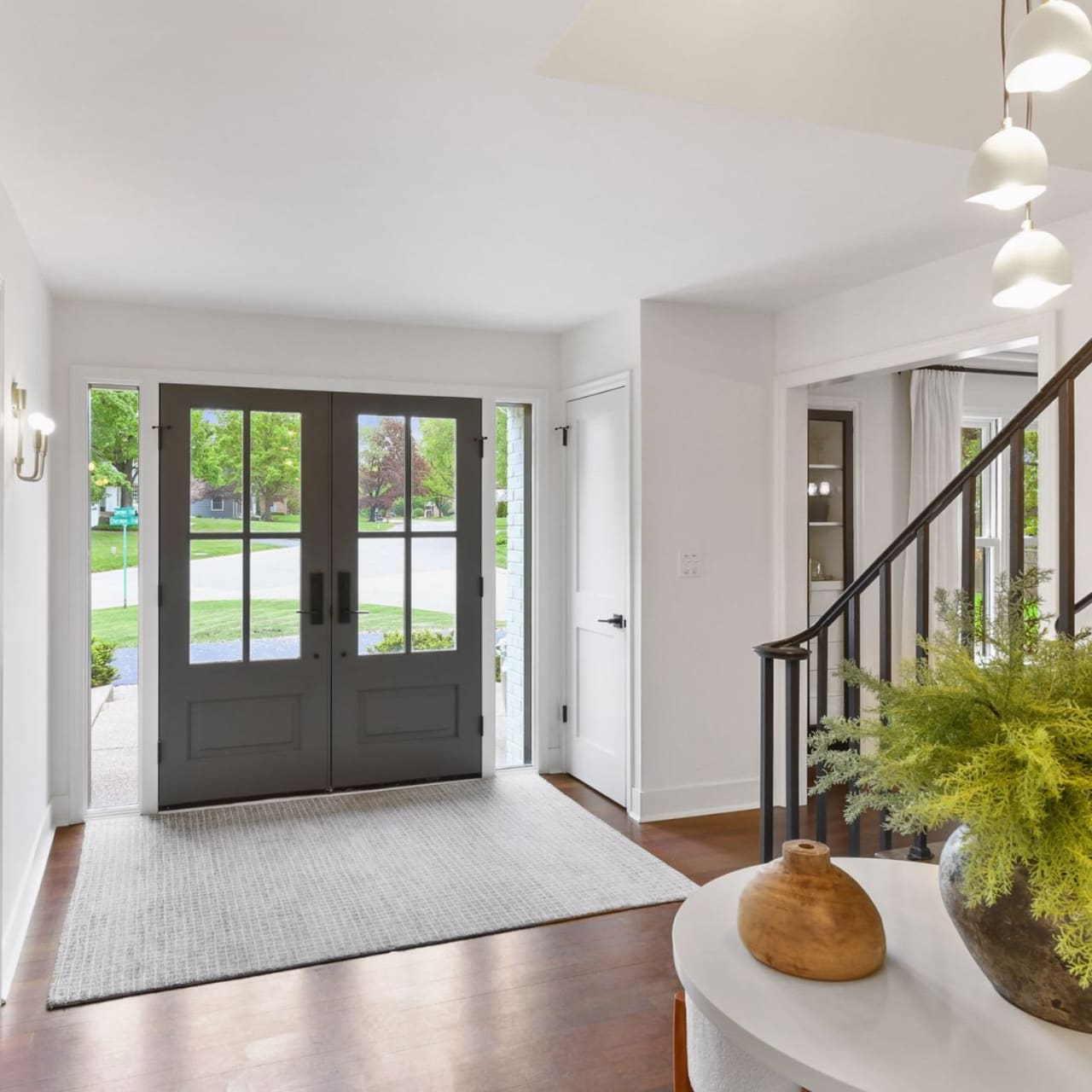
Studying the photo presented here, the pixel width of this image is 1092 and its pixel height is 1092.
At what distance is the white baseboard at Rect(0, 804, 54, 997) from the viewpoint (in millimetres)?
2764

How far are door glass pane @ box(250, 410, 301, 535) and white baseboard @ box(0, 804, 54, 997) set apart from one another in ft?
5.25

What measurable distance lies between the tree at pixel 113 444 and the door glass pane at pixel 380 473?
4.08 m

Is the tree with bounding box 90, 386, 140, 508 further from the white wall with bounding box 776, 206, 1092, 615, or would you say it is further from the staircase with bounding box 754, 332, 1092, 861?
the staircase with bounding box 754, 332, 1092, 861

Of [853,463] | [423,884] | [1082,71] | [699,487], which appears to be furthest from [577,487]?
[1082,71]

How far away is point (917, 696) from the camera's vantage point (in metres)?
1.24

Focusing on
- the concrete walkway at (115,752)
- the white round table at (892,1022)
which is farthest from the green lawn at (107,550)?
the white round table at (892,1022)

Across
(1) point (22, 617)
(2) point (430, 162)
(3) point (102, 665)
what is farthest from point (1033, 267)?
(3) point (102, 665)

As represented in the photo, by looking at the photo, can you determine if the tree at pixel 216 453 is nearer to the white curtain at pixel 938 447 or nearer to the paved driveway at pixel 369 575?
the paved driveway at pixel 369 575

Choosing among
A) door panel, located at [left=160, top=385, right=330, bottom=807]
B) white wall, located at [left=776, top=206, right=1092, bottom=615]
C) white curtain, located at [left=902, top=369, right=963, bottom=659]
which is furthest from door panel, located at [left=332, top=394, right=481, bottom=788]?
white curtain, located at [left=902, top=369, right=963, bottom=659]

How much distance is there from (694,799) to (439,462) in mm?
2141

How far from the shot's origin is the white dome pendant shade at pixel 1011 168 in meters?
1.46

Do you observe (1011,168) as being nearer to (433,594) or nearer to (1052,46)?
(1052,46)

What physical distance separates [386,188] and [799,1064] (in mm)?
2604

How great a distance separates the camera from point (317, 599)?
4719mm
